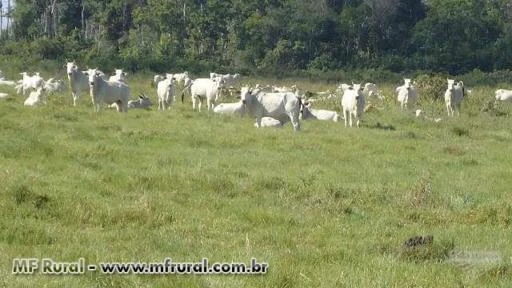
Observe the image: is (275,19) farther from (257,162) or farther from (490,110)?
(257,162)

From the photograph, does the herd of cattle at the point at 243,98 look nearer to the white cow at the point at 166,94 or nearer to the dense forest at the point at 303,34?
the white cow at the point at 166,94

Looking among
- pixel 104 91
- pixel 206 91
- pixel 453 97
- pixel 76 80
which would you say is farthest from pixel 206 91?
pixel 453 97

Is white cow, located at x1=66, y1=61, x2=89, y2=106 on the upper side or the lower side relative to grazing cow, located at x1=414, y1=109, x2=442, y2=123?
upper

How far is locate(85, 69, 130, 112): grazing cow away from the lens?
22.1m

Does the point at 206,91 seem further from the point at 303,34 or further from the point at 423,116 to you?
the point at 303,34

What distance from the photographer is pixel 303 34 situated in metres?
62.9

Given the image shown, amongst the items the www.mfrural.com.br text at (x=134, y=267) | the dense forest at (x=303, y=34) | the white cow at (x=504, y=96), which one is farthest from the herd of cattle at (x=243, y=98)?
the dense forest at (x=303, y=34)

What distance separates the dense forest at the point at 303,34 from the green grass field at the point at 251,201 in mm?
41828

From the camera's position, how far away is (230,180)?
459 inches

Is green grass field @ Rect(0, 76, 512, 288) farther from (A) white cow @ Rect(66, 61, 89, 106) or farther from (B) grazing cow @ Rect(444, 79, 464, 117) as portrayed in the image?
(B) grazing cow @ Rect(444, 79, 464, 117)

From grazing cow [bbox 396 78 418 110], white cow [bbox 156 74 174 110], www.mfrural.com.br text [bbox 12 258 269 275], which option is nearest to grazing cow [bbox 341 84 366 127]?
grazing cow [bbox 396 78 418 110]

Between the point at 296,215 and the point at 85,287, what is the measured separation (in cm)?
422

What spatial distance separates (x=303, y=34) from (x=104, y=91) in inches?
1665

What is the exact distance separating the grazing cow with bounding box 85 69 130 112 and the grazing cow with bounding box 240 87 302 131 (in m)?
4.09
